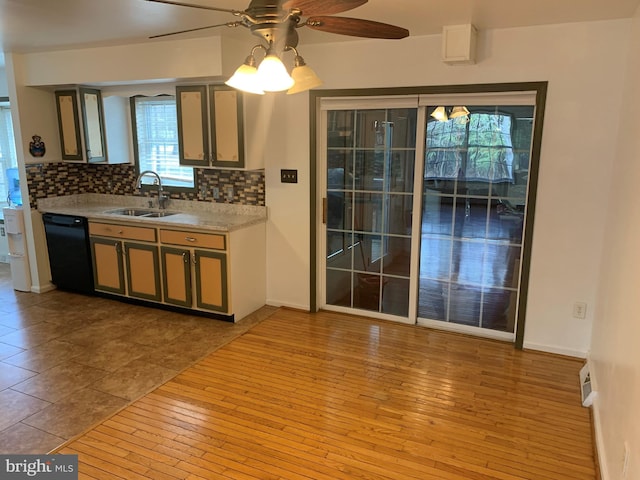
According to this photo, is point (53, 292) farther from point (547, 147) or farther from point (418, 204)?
point (547, 147)

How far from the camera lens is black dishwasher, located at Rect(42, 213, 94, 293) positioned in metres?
4.81

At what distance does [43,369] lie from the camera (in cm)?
342

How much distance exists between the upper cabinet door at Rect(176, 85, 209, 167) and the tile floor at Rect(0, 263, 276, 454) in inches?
58.5

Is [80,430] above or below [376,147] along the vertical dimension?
below

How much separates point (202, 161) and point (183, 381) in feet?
6.78

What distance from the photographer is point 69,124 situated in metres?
5.04

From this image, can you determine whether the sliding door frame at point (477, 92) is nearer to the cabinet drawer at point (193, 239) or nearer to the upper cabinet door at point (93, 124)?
the cabinet drawer at point (193, 239)

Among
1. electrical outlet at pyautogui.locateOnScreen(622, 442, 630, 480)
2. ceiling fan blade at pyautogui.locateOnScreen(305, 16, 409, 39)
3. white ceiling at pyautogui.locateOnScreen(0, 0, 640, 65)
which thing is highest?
white ceiling at pyautogui.locateOnScreen(0, 0, 640, 65)

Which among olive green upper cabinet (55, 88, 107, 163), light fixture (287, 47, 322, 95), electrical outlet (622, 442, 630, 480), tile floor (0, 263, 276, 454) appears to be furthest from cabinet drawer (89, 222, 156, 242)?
electrical outlet (622, 442, 630, 480)

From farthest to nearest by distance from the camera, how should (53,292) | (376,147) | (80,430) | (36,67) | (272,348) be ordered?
1. (53,292)
2. (36,67)
3. (376,147)
4. (272,348)
5. (80,430)

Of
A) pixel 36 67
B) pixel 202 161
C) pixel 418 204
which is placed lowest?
pixel 418 204

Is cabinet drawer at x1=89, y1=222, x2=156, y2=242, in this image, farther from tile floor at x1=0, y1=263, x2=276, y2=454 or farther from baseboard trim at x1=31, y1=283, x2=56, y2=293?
baseboard trim at x1=31, y1=283, x2=56, y2=293

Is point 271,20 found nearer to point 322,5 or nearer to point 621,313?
point 322,5

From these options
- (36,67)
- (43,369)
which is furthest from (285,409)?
(36,67)
